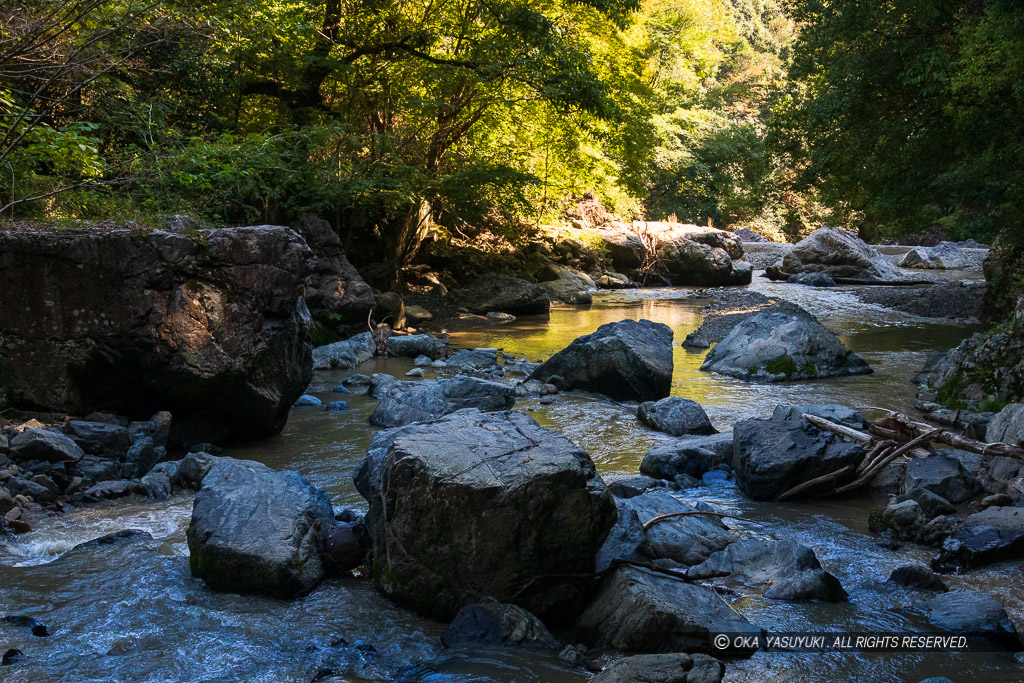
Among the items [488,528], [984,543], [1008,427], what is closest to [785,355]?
[1008,427]

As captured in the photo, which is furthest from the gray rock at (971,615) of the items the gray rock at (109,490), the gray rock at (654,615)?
the gray rock at (109,490)

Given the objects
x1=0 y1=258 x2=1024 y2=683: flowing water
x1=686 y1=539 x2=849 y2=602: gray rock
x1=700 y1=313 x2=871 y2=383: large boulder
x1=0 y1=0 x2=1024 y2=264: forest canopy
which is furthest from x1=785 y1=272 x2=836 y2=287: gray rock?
x1=686 y1=539 x2=849 y2=602: gray rock

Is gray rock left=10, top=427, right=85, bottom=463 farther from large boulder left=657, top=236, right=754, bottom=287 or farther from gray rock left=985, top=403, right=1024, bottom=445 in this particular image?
large boulder left=657, top=236, right=754, bottom=287

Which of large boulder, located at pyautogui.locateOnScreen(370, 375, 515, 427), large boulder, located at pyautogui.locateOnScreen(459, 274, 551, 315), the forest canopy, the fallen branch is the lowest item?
the fallen branch

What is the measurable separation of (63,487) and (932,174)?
13.2 metres

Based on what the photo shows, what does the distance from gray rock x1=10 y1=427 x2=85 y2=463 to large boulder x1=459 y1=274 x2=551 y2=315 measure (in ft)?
39.7

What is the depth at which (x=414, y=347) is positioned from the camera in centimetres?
1260

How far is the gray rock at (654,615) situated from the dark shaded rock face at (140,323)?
436 cm

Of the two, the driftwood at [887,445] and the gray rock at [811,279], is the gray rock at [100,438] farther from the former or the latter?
the gray rock at [811,279]

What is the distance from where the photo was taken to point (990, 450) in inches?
235

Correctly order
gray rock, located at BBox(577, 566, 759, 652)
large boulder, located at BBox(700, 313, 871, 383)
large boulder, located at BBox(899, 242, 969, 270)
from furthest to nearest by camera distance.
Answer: large boulder, located at BBox(899, 242, 969, 270) < large boulder, located at BBox(700, 313, 871, 383) < gray rock, located at BBox(577, 566, 759, 652)

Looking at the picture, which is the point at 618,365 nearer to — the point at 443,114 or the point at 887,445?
the point at 887,445

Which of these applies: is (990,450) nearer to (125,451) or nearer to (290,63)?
(125,451)

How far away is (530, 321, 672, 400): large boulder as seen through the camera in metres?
9.53
